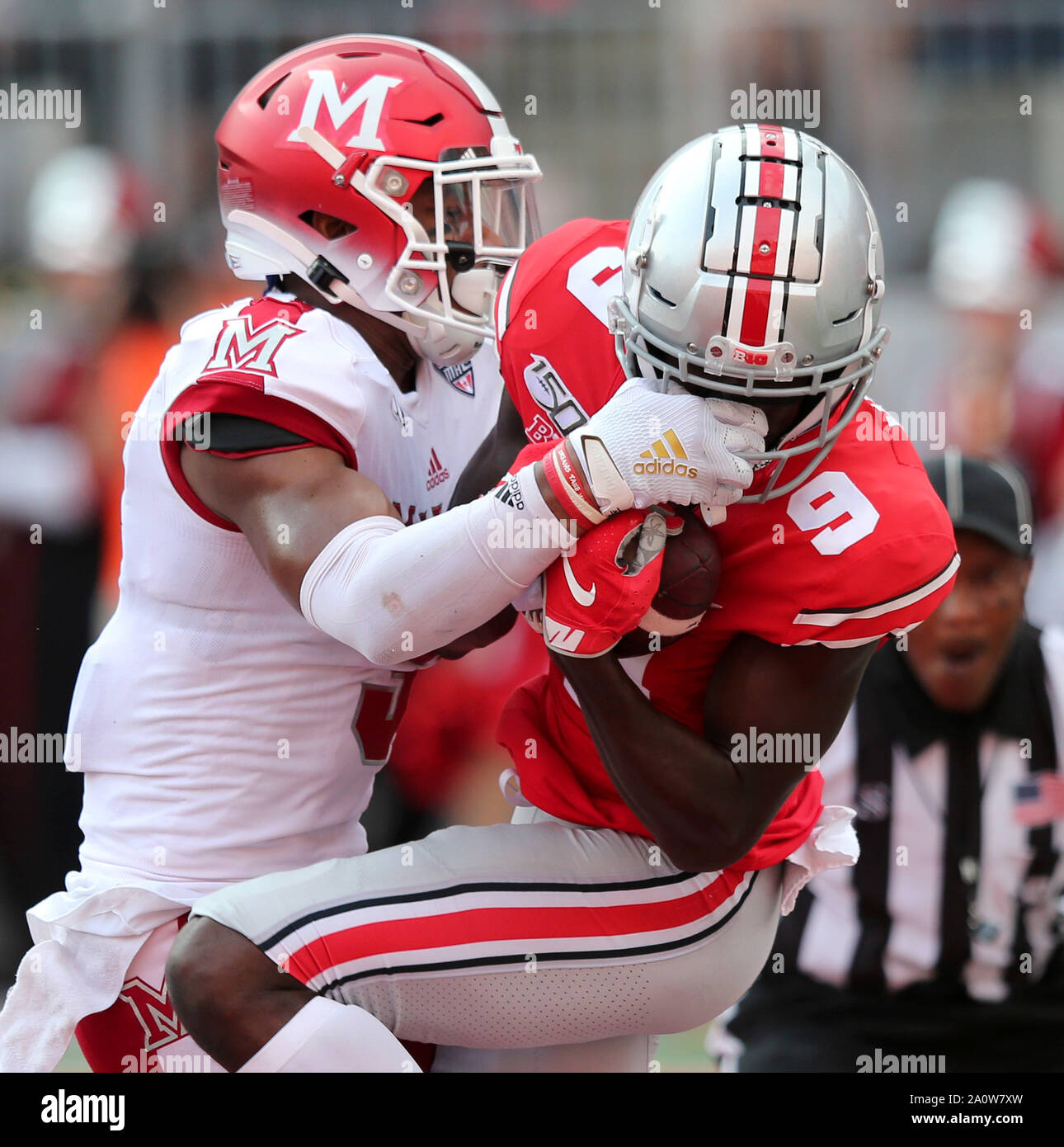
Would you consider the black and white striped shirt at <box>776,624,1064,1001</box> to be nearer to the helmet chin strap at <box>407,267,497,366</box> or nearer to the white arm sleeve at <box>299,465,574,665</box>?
the helmet chin strap at <box>407,267,497,366</box>

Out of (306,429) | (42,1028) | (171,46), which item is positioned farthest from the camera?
(171,46)

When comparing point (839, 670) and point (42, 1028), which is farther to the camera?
point (42, 1028)

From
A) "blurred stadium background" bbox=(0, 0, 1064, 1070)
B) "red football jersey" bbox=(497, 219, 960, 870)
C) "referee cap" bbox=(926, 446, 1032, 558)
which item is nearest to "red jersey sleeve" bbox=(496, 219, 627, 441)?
"red football jersey" bbox=(497, 219, 960, 870)

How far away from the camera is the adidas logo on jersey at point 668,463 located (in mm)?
2068

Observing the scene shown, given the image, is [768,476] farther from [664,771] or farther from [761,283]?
[664,771]

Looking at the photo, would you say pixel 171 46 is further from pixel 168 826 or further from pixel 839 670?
pixel 839 670

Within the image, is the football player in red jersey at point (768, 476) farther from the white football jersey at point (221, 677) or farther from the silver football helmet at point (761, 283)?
the white football jersey at point (221, 677)

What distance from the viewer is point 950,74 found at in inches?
255

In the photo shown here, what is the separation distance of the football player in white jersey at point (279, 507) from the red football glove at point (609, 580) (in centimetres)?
14

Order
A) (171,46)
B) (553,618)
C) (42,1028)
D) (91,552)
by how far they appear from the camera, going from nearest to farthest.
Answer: (553,618), (42,1028), (91,552), (171,46)

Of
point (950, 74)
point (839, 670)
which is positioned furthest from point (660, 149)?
point (839, 670)

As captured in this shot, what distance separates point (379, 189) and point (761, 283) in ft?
2.48

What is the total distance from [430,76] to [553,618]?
1.01 meters

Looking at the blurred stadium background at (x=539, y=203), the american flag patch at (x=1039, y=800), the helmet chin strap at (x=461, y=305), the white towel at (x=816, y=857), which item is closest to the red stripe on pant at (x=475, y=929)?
the white towel at (x=816, y=857)
